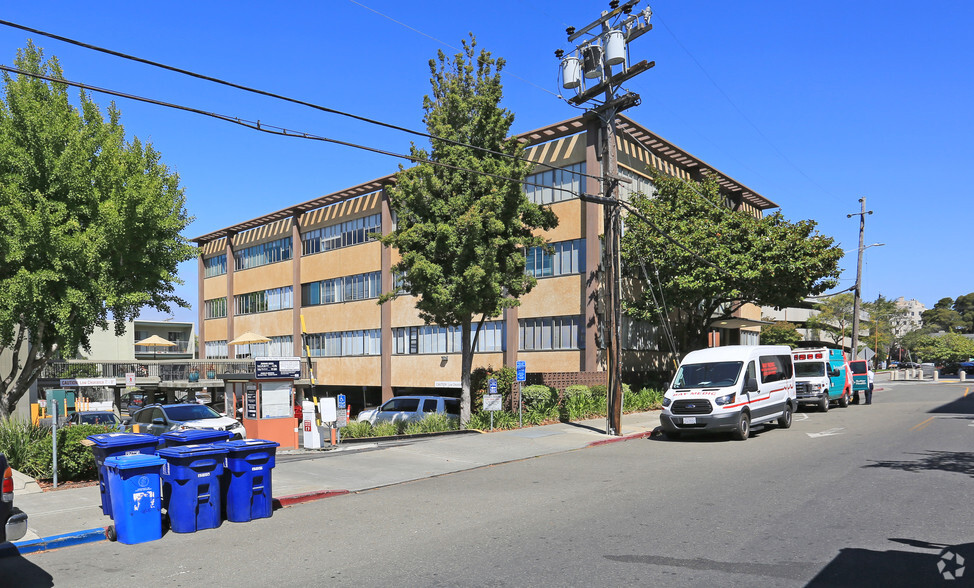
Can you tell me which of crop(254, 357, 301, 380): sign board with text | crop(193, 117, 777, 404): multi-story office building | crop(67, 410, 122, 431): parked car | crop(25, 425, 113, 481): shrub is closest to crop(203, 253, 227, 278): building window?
crop(193, 117, 777, 404): multi-story office building

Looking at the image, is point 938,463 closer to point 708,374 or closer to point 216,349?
point 708,374

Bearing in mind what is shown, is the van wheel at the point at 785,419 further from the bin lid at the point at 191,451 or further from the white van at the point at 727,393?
the bin lid at the point at 191,451

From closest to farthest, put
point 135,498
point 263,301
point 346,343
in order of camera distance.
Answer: point 135,498 → point 346,343 → point 263,301

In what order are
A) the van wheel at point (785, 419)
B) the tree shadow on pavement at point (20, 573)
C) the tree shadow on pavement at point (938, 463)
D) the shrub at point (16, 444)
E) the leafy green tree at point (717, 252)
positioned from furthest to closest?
1. the leafy green tree at point (717, 252)
2. the van wheel at point (785, 419)
3. the shrub at point (16, 444)
4. the tree shadow on pavement at point (938, 463)
5. the tree shadow on pavement at point (20, 573)

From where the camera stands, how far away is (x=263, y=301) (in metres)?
49.4

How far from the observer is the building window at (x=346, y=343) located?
131 feet

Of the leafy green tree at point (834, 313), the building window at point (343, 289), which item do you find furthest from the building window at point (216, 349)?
the leafy green tree at point (834, 313)

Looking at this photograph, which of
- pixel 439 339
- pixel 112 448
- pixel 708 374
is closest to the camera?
pixel 112 448

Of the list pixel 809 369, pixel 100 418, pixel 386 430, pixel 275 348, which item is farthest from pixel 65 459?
pixel 275 348

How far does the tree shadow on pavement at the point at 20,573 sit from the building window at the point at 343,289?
30.9 meters

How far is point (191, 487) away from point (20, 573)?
6.60ft

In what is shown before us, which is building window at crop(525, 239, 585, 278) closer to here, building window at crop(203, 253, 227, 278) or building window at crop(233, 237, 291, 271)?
building window at crop(233, 237, 291, 271)

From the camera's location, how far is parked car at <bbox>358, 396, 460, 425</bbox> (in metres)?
22.2

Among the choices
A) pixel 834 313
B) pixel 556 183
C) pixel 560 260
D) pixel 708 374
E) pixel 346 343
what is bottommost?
pixel 708 374
